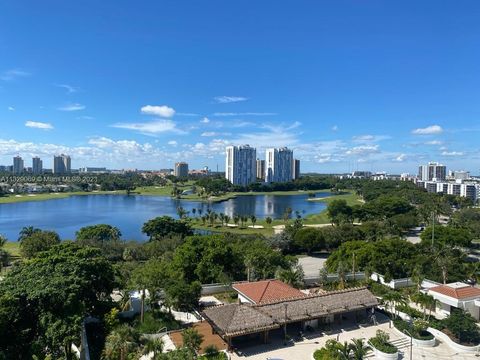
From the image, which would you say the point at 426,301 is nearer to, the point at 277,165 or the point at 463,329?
the point at 463,329

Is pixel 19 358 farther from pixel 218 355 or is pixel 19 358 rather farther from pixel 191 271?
pixel 191 271

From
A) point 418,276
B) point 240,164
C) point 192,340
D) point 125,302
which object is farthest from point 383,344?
point 240,164

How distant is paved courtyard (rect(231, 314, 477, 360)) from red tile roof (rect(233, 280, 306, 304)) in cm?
283

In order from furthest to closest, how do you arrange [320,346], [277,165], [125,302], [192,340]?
1. [277,165]
2. [125,302]
3. [320,346]
4. [192,340]

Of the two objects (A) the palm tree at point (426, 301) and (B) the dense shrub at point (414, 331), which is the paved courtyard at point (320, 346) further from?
(A) the palm tree at point (426, 301)

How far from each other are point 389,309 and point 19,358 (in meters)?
23.4

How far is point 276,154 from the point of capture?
194 m

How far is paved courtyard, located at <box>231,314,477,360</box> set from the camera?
67.9 ft

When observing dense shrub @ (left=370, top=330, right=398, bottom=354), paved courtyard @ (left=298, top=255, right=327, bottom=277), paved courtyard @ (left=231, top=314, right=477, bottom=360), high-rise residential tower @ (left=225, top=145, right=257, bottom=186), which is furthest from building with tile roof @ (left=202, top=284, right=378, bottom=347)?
high-rise residential tower @ (left=225, top=145, right=257, bottom=186)

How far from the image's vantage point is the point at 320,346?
71.9 ft

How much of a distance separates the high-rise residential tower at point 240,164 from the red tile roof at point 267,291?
15049cm

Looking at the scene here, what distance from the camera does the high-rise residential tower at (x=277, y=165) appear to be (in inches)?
7628

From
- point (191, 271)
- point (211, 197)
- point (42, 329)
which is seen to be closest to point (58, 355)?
point (42, 329)

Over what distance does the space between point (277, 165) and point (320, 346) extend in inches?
6857
